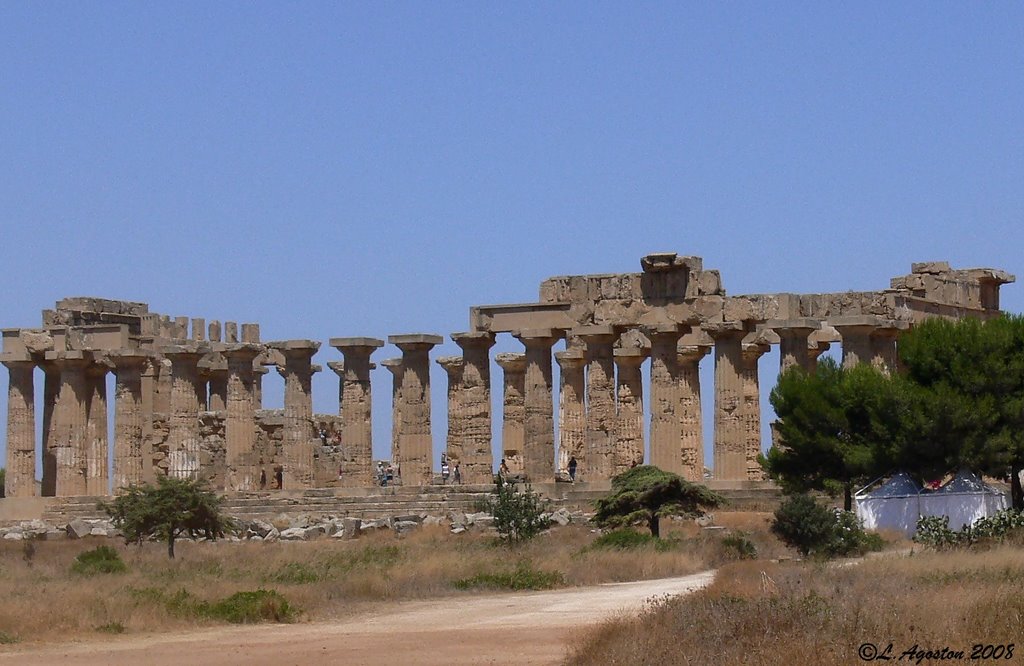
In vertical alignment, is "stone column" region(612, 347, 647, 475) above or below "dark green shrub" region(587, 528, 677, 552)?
above

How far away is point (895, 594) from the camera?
71.6 feet

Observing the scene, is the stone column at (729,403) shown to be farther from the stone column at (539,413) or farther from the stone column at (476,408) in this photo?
the stone column at (476,408)

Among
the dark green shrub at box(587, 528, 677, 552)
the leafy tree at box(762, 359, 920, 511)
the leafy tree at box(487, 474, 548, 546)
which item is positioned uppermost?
the leafy tree at box(762, 359, 920, 511)

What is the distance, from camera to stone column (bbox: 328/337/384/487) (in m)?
52.6

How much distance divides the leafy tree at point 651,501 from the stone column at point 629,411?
10.7 metres

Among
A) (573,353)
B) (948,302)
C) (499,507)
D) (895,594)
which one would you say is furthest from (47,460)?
(895,594)

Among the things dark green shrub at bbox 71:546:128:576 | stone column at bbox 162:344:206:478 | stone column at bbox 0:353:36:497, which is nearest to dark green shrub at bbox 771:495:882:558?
dark green shrub at bbox 71:546:128:576

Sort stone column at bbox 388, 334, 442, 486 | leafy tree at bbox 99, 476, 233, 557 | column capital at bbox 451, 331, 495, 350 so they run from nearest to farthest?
leafy tree at bbox 99, 476, 233, 557, column capital at bbox 451, 331, 495, 350, stone column at bbox 388, 334, 442, 486

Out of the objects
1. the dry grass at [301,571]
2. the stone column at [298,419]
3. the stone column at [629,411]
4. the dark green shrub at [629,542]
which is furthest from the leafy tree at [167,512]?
the stone column at [629,411]

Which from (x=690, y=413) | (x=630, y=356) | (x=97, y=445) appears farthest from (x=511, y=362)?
(x=97, y=445)

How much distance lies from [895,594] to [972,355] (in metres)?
18.5

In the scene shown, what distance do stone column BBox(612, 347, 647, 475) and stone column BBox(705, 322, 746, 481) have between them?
3463 mm

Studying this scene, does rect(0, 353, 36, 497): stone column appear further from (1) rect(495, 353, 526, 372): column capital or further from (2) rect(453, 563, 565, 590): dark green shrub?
(2) rect(453, 563, 565, 590): dark green shrub

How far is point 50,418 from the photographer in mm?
58438
